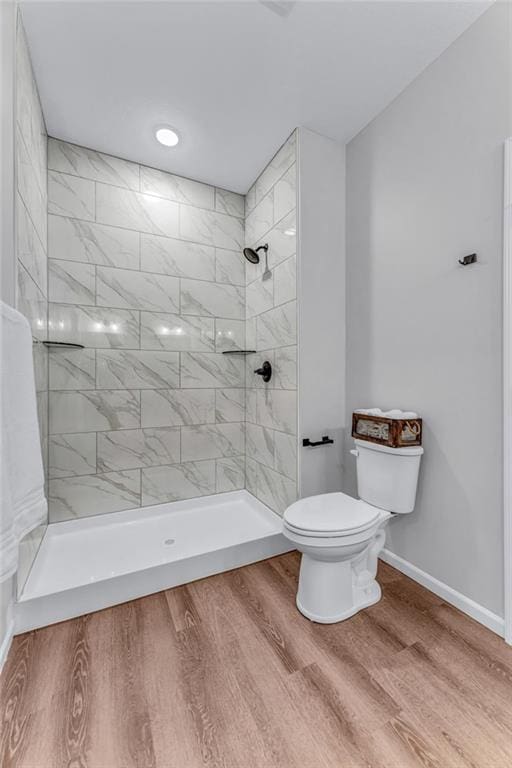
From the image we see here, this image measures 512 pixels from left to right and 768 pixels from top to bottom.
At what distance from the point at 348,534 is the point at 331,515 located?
0.13m

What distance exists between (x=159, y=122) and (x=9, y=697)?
278cm

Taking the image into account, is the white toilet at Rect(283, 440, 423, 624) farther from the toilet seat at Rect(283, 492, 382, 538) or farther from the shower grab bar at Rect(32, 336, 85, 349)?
the shower grab bar at Rect(32, 336, 85, 349)

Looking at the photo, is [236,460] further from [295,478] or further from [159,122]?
[159,122]

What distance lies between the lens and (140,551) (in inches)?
78.1

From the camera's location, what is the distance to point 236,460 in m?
2.73

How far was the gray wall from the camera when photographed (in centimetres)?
138

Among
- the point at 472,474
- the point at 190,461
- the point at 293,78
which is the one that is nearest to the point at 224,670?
the point at 472,474

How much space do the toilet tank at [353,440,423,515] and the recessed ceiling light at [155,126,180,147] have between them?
2.20 m

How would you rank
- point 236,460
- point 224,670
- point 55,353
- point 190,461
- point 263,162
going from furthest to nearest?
point 236,460, point 190,461, point 263,162, point 55,353, point 224,670

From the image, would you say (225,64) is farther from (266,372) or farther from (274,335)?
(266,372)

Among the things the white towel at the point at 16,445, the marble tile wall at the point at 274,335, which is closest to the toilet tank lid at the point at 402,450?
the marble tile wall at the point at 274,335

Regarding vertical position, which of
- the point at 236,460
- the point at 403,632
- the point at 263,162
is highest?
the point at 263,162

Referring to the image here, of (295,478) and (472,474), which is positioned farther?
(295,478)

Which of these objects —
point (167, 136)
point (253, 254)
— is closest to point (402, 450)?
point (253, 254)
